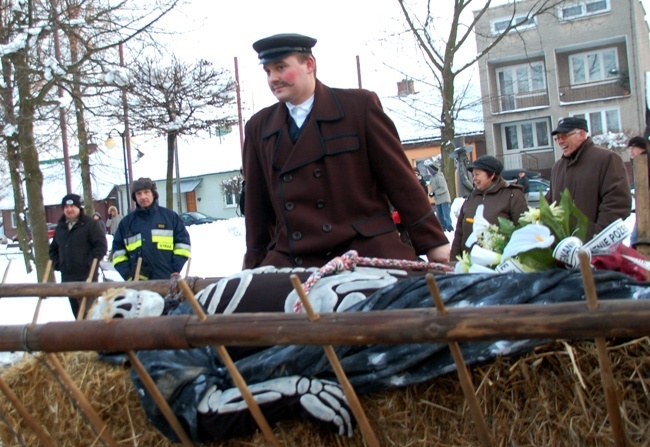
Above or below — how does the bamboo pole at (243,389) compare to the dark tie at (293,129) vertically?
below

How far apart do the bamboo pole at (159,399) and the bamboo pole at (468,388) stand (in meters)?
0.87

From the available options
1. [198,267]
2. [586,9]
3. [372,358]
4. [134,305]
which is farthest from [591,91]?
[372,358]

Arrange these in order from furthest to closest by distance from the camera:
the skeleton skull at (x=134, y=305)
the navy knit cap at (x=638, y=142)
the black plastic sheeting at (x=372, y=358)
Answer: the navy knit cap at (x=638, y=142), the skeleton skull at (x=134, y=305), the black plastic sheeting at (x=372, y=358)

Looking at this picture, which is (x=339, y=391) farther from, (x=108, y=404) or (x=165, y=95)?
(x=165, y=95)

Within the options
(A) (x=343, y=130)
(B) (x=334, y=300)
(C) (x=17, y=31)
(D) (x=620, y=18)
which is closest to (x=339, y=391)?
(B) (x=334, y=300)

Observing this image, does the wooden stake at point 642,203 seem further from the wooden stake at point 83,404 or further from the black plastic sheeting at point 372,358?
the wooden stake at point 83,404

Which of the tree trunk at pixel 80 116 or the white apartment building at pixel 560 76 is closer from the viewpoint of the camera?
the tree trunk at pixel 80 116

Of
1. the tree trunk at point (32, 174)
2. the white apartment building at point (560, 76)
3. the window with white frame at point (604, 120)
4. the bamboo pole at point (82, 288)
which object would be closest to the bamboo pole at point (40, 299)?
the bamboo pole at point (82, 288)

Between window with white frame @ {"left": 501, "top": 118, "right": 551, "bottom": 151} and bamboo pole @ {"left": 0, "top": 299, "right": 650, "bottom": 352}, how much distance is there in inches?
1327

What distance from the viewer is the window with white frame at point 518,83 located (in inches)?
1323

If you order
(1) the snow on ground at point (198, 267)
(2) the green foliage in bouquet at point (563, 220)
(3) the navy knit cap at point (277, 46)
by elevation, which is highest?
(3) the navy knit cap at point (277, 46)

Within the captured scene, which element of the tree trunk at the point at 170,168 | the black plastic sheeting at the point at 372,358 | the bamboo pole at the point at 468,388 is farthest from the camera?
the tree trunk at the point at 170,168

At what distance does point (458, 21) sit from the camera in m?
13.9

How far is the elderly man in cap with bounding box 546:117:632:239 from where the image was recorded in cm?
481
